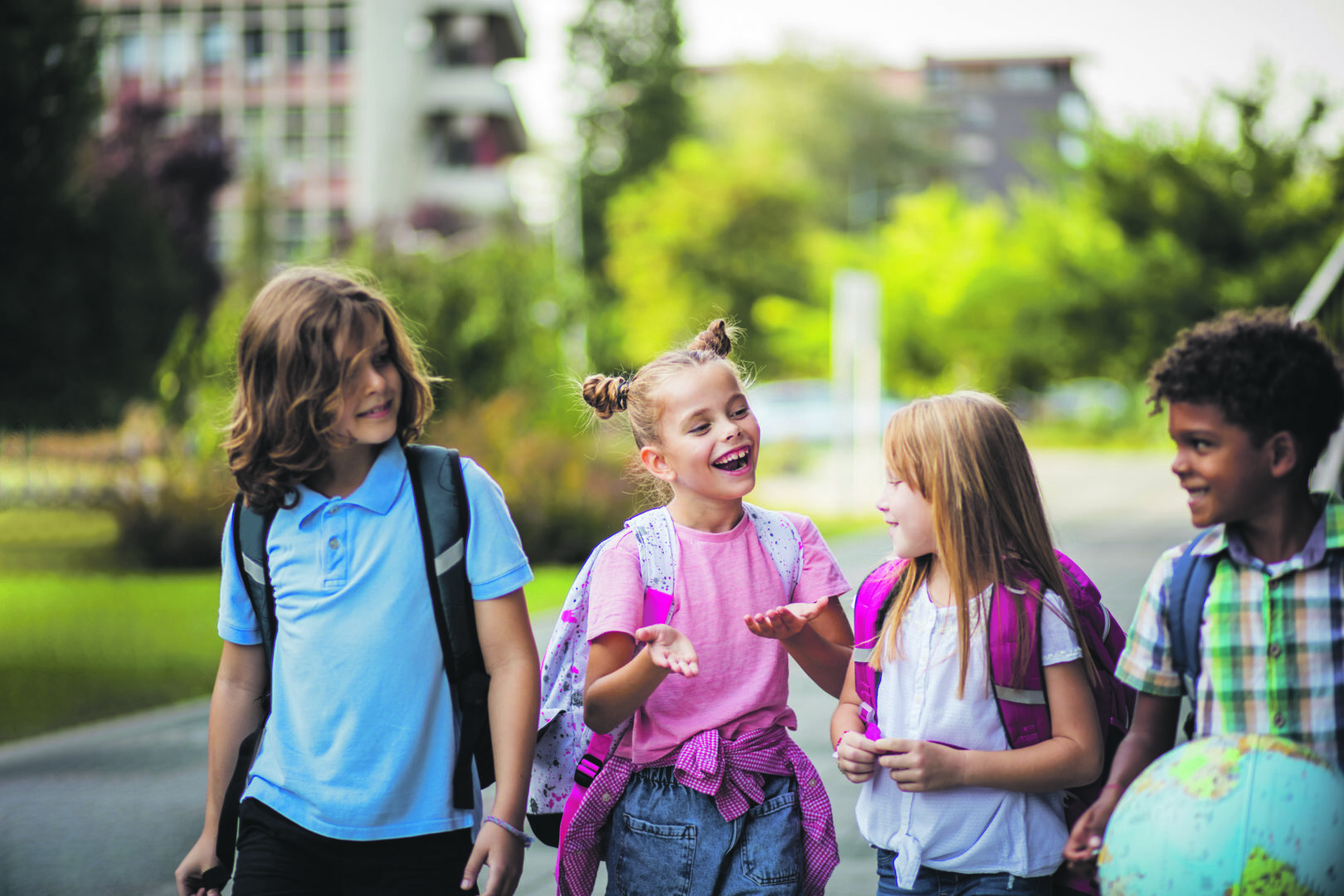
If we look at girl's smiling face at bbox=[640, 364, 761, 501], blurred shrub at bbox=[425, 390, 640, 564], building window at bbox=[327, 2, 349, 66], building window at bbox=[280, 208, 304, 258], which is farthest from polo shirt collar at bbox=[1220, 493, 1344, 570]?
building window at bbox=[327, 2, 349, 66]

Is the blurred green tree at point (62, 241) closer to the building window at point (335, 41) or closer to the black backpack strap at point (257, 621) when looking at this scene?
the black backpack strap at point (257, 621)

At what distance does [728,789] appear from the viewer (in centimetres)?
259

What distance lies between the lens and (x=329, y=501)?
2.54m

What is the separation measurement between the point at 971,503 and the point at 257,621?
143 cm

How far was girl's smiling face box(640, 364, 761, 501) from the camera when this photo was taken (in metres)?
2.74

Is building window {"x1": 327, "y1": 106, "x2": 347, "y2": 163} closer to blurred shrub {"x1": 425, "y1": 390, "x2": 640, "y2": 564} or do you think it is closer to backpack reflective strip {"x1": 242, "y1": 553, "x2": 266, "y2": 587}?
blurred shrub {"x1": 425, "y1": 390, "x2": 640, "y2": 564}

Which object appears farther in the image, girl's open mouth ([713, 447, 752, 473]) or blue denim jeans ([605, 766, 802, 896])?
girl's open mouth ([713, 447, 752, 473])

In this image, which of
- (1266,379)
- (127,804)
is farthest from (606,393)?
(127,804)

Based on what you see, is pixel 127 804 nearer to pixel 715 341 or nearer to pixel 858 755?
pixel 715 341

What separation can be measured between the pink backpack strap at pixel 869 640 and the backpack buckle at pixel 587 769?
0.57 meters

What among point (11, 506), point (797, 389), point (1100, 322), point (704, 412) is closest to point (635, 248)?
point (797, 389)

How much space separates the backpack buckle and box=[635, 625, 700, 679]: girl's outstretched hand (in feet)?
1.25

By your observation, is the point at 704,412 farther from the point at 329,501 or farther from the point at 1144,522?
the point at 1144,522

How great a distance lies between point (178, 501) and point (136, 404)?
9.31 ft
